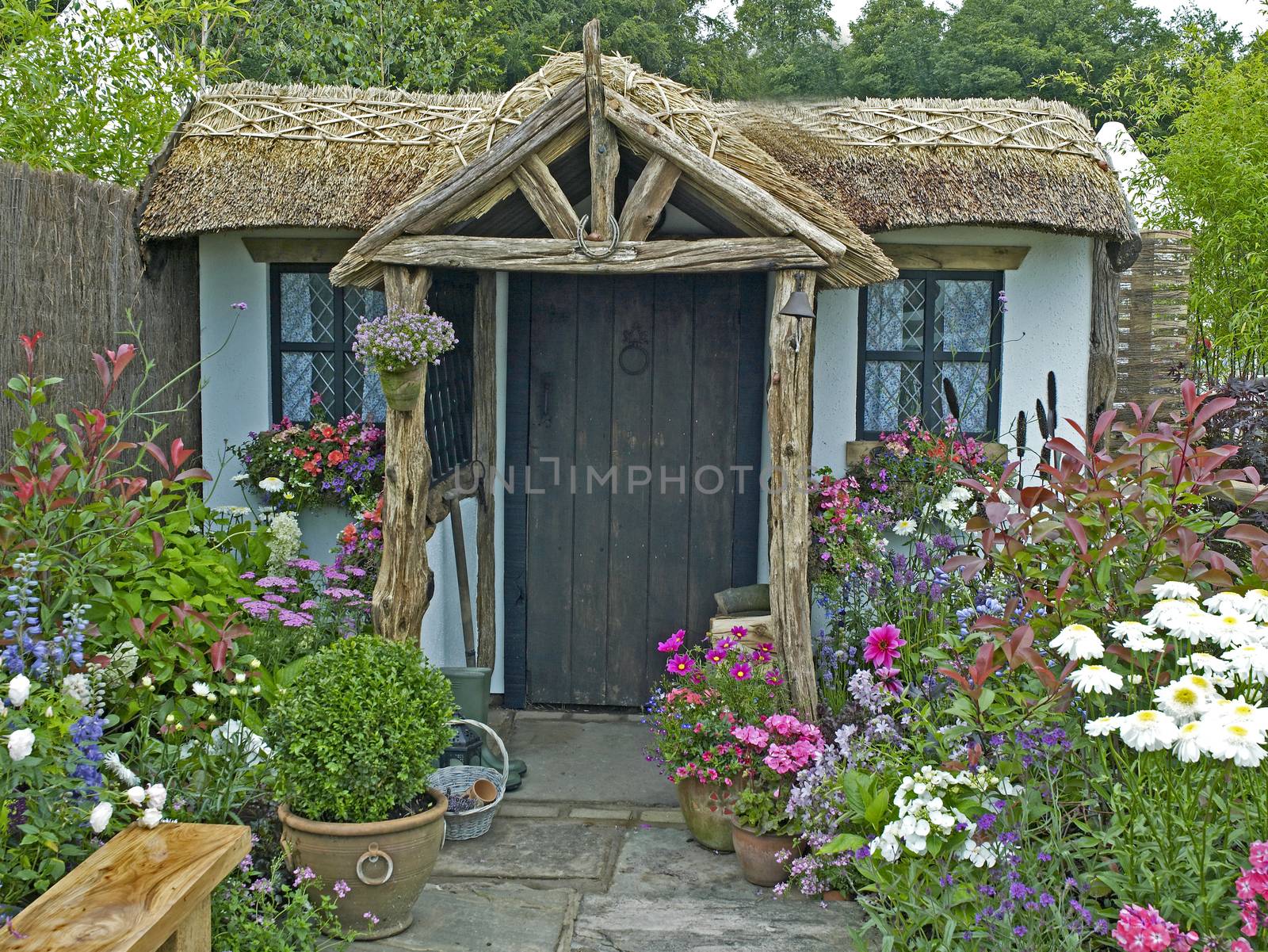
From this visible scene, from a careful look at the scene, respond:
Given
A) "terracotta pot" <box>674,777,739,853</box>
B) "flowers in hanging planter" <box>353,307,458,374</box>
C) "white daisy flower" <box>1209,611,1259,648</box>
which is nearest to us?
"white daisy flower" <box>1209,611,1259,648</box>

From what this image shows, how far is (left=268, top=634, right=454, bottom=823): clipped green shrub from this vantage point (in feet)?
11.2

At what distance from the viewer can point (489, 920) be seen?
365 centimetres

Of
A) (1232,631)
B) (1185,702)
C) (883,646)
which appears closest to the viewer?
(1185,702)

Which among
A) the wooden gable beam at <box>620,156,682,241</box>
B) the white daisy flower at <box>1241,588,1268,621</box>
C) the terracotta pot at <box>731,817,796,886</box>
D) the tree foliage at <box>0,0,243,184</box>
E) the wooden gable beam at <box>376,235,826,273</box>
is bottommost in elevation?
the terracotta pot at <box>731,817,796,886</box>

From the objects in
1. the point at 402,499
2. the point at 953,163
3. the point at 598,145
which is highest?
the point at 953,163

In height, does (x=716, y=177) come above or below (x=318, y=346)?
above

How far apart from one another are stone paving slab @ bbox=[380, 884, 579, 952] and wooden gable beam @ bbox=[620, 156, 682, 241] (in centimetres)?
246

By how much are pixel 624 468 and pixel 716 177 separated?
6.77 ft

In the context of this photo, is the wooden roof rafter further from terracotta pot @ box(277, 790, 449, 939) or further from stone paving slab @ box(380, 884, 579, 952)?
stone paving slab @ box(380, 884, 579, 952)

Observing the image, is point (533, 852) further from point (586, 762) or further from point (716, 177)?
point (716, 177)

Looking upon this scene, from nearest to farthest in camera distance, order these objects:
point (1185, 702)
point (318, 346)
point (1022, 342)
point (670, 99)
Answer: point (1185, 702)
point (670, 99)
point (1022, 342)
point (318, 346)

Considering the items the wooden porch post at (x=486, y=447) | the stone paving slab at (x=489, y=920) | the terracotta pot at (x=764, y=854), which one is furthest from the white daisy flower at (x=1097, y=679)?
the wooden porch post at (x=486, y=447)

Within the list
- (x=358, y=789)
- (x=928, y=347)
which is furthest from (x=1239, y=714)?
(x=928, y=347)

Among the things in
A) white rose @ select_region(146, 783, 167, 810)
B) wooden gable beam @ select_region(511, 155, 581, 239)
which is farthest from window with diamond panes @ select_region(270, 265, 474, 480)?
white rose @ select_region(146, 783, 167, 810)
